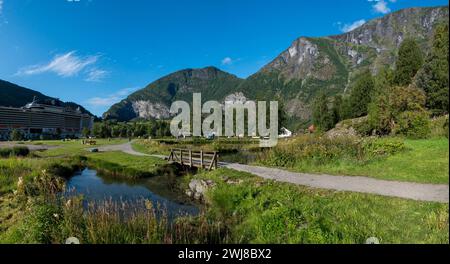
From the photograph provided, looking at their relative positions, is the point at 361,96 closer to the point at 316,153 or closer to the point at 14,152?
the point at 316,153

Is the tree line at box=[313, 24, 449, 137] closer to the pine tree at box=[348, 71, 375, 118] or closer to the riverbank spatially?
the pine tree at box=[348, 71, 375, 118]

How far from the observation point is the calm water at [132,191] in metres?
13.8

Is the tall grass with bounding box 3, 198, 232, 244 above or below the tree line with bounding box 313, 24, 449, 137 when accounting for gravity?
below

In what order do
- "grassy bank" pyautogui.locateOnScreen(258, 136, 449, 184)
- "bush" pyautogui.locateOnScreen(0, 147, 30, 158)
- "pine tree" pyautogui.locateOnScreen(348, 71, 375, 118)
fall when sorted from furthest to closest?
"pine tree" pyautogui.locateOnScreen(348, 71, 375, 118) → "bush" pyautogui.locateOnScreen(0, 147, 30, 158) → "grassy bank" pyautogui.locateOnScreen(258, 136, 449, 184)

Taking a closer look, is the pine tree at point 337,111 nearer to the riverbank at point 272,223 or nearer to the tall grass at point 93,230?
the riverbank at point 272,223

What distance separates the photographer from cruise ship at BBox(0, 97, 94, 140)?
118688 mm

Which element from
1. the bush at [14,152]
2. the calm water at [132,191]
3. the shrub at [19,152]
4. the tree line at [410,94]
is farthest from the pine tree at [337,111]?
the bush at [14,152]

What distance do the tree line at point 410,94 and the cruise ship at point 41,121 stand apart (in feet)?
395

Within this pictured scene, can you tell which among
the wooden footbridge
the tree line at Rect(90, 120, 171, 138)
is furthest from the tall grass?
the tree line at Rect(90, 120, 171, 138)

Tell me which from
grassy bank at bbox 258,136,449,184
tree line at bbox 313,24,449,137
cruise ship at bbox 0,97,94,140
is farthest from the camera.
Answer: cruise ship at bbox 0,97,94,140

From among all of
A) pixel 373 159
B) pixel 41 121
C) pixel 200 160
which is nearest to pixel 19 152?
pixel 200 160
